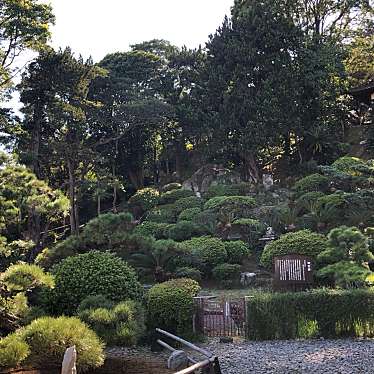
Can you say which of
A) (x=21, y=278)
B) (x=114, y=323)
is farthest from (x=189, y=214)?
(x=21, y=278)

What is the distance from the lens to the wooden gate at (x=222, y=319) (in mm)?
9875

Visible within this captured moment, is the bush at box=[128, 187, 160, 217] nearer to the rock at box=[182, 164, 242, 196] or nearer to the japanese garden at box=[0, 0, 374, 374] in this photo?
the japanese garden at box=[0, 0, 374, 374]

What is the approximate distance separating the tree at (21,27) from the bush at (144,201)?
25.3 ft

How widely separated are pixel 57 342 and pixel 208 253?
30.5ft

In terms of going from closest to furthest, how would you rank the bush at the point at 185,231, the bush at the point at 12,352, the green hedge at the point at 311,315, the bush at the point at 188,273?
the bush at the point at 12,352, the green hedge at the point at 311,315, the bush at the point at 188,273, the bush at the point at 185,231

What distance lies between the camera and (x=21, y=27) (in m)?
19.2

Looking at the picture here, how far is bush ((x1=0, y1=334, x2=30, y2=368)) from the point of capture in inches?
242

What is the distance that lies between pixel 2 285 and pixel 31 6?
15.1 m

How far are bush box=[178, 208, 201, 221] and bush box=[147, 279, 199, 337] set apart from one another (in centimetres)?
926

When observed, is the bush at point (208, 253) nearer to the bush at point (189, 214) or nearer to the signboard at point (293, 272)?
the bush at point (189, 214)

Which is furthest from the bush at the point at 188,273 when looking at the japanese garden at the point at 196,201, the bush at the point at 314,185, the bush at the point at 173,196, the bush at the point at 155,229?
the bush at the point at 173,196

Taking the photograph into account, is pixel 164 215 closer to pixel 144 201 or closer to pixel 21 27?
pixel 144 201

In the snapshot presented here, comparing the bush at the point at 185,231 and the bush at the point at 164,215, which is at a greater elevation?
the bush at the point at 164,215

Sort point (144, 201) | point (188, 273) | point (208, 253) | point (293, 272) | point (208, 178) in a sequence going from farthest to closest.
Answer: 1. point (208, 178)
2. point (144, 201)
3. point (208, 253)
4. point (188, 273)
5. point (293, 272)
